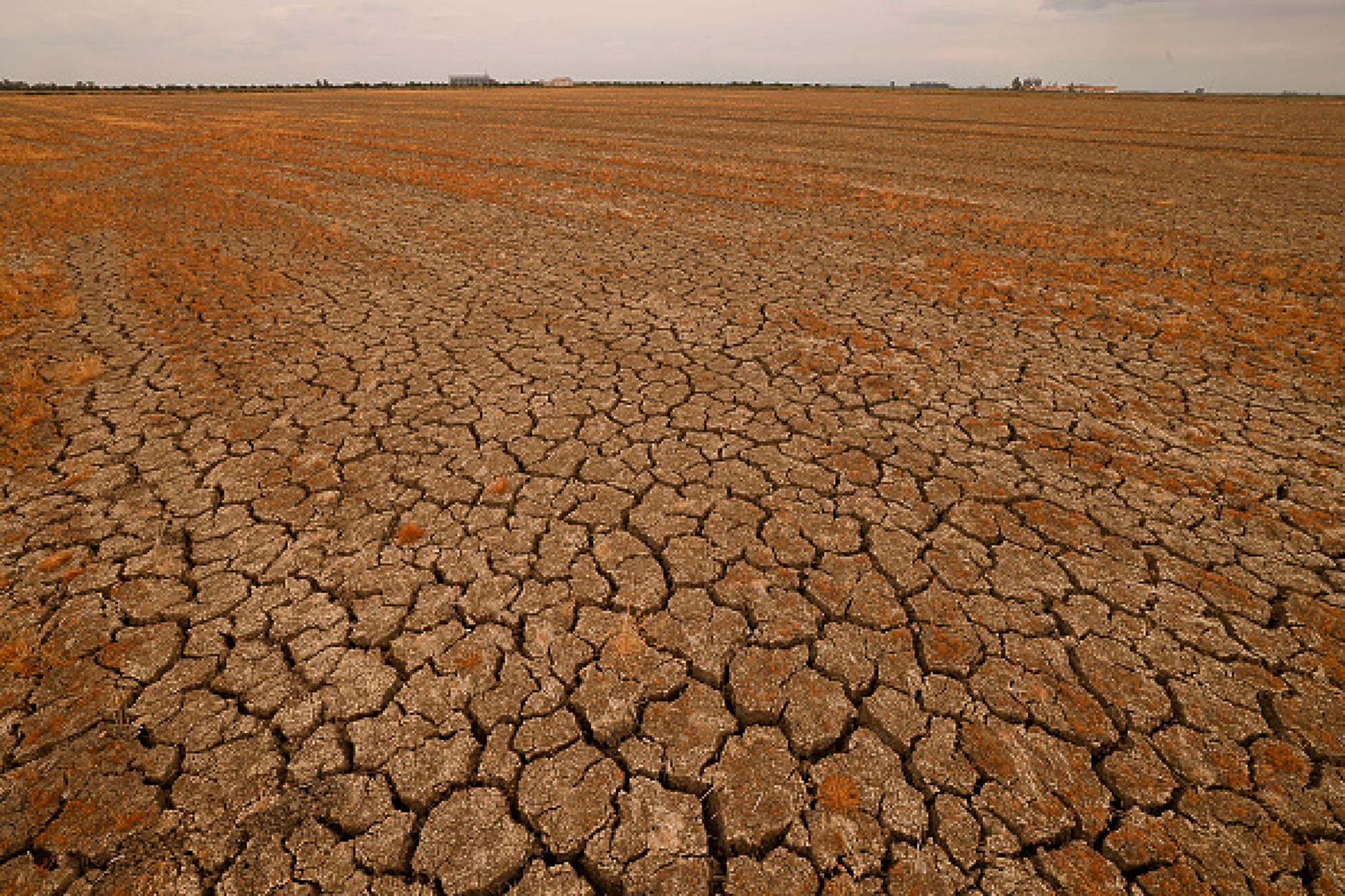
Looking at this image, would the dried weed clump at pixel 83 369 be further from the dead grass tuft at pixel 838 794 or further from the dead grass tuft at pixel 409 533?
the dead grass tuft at pixel 838 794

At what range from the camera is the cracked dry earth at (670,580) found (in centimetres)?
198

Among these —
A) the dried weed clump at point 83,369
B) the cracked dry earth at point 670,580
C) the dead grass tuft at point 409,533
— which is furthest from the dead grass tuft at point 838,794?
the dried weed clump at point 83,369

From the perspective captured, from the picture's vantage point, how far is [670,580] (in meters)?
2.98

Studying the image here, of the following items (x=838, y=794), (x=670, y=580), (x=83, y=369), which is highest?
(x=83, y=369)

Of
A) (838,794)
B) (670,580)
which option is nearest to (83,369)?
(670,580)

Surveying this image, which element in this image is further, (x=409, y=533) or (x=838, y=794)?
(x=409, y=533)

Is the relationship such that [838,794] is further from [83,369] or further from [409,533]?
[83,369]

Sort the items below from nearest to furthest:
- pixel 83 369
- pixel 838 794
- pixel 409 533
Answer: pixel 838 794 → pixel 409 533 → pixel 83 369

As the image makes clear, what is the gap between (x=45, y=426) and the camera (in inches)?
159

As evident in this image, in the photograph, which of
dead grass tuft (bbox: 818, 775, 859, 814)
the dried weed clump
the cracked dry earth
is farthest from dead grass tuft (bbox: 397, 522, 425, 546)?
the dried weed clump

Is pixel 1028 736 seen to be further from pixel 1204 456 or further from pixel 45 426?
pixel 45 426

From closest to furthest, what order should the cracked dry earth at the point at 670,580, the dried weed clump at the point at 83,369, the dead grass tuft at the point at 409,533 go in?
the cracked dry earth at the point at 670,580 → the dead grass tuft at the point at 409,533 → the dried weed clump at the point at 83,369

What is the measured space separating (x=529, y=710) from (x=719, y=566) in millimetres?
1160

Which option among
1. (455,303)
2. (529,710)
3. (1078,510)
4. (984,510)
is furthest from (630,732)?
(455,303)
